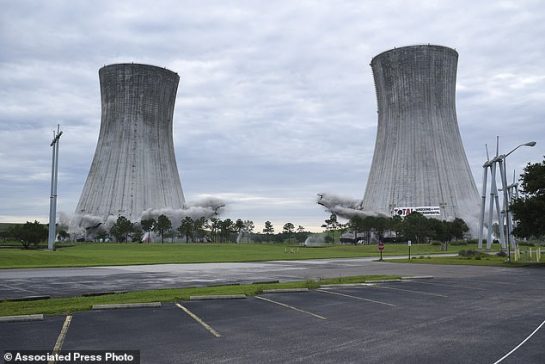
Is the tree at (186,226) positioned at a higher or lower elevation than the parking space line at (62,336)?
higher

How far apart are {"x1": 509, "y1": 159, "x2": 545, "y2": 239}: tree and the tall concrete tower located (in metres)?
56.1

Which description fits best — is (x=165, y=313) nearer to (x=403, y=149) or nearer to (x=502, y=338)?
(x=502, y=338)

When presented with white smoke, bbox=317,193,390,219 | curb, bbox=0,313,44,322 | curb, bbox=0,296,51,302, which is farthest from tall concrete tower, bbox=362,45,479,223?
curb, bbox=0,313,44,322

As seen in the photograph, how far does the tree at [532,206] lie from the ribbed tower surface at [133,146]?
70574 millimetres

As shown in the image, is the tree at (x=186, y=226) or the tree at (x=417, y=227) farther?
the tree at (x=186, y=226)

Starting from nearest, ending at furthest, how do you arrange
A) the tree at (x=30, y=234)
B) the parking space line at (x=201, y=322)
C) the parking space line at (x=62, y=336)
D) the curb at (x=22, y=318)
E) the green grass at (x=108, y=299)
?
the parking space line at (x=62, y=336) → the parking space line at (x=201, y=322) → the curb at (x=22, y=318) → the green grass at (x=108, y=299) → the tree at (x=30, y=234)

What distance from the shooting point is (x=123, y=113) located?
95000mm

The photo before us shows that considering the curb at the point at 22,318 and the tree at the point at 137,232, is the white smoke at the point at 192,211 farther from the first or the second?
the curb at the point at 22,318

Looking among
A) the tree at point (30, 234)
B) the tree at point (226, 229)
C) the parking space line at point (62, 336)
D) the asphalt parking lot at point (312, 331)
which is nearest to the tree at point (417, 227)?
the tree at point (226, 229)

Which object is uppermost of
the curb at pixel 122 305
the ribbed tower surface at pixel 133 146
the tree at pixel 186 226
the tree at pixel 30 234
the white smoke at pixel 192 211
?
the ribbed tower surface at pixel 133 146

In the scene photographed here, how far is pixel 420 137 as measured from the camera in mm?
94625

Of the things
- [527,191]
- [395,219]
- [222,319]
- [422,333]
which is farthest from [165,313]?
[395,219]

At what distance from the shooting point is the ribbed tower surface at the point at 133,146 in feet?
312

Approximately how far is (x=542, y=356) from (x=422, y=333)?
2315 millimetres
